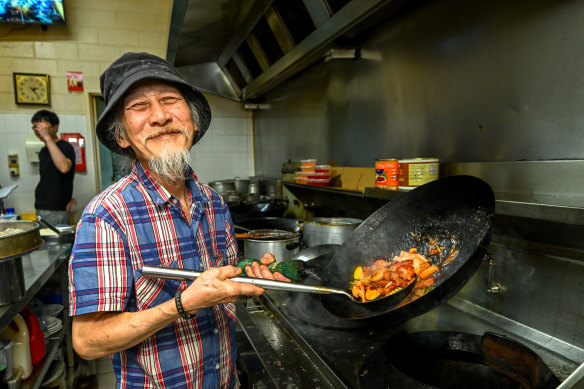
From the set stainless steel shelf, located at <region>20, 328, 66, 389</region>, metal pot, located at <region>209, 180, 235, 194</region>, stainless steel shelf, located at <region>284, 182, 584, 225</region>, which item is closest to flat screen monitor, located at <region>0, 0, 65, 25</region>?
metal pot, located at <region>209, 180, 235, 194</region>

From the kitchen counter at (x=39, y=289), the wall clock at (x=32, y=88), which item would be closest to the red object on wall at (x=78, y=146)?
the wall clock at (x=32, y=88)

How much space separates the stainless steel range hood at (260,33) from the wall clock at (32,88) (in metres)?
1.98

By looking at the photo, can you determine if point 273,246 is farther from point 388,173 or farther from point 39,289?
point 39,289

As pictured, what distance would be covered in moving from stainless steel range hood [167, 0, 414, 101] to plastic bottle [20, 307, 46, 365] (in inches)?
75.7

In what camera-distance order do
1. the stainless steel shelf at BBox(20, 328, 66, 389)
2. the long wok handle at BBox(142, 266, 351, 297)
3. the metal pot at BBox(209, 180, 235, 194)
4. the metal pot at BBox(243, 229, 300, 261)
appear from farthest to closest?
the metal pot at BBox(209, 180, 235, 194), the stainless steel shelf at BBox(20, 328, 66, 389), the metal pot at BBox(243, 229, 300, 261), the long wok handle at BBox(142, 266, 351, 297)

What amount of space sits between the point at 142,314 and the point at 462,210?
1022 millimetres

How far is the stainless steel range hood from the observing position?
174 cm

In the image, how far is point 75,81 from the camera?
4.56 m

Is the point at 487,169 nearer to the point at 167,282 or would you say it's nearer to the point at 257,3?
the point at 167,282

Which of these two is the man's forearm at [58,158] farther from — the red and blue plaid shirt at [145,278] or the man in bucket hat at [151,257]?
the red and blue plaid shirt at [145,278]

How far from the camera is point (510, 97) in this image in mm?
1226

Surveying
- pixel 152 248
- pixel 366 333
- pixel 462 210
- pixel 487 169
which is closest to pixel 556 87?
pixel 487 169

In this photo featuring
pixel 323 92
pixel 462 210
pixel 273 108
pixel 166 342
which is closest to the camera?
pixel 166 342

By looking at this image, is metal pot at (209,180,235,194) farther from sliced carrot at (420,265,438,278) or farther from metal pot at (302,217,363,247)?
sliced carrot at (420,265,438,278)
